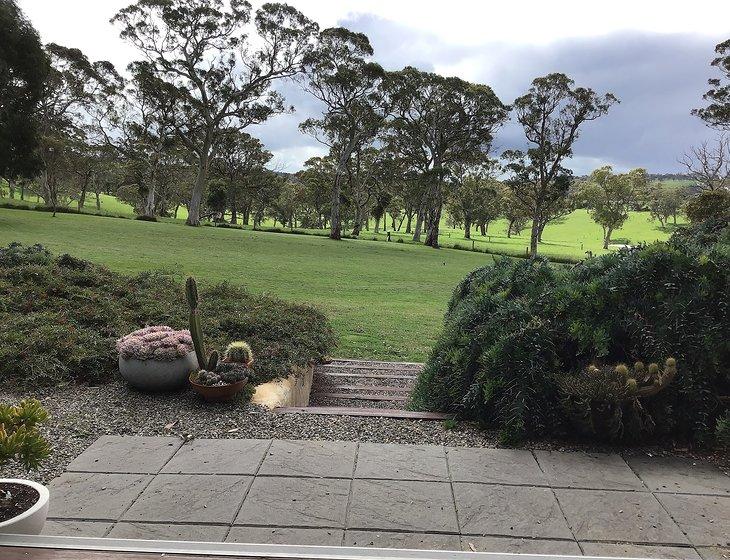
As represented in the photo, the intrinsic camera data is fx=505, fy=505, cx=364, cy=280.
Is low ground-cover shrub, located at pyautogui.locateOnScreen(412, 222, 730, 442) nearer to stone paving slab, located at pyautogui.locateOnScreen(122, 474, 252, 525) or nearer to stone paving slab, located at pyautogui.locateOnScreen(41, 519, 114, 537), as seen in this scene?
stone paving slab, located at pyautogui.locateOnScreen(122, 474, 252, 525)

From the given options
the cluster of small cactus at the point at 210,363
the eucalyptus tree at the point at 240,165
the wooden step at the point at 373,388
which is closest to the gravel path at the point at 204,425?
the cluster of small cactus at the point at 210,363

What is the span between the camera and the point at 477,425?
145 inches

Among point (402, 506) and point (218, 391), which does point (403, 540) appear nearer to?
point (402, 506)

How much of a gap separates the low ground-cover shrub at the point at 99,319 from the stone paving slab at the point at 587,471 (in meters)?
2.72

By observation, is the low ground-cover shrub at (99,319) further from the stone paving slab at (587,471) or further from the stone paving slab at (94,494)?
the stone paving slab at (587,471)

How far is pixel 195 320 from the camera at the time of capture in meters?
4.15

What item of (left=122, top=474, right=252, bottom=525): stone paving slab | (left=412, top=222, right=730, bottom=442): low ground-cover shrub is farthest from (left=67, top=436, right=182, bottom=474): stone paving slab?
(left=412, top=222, right=730, bottom=442): low ground-cover shrub

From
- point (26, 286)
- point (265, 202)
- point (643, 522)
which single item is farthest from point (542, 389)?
point (265, 202)

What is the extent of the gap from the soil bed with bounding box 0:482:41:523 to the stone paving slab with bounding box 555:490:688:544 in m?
2.49

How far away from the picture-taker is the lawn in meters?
9.33

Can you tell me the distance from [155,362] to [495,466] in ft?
9.16

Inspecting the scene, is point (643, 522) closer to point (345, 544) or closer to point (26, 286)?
point (345, 544)

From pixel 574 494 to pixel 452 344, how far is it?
1709 mm

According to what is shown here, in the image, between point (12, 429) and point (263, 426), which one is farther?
point (263, 426)
